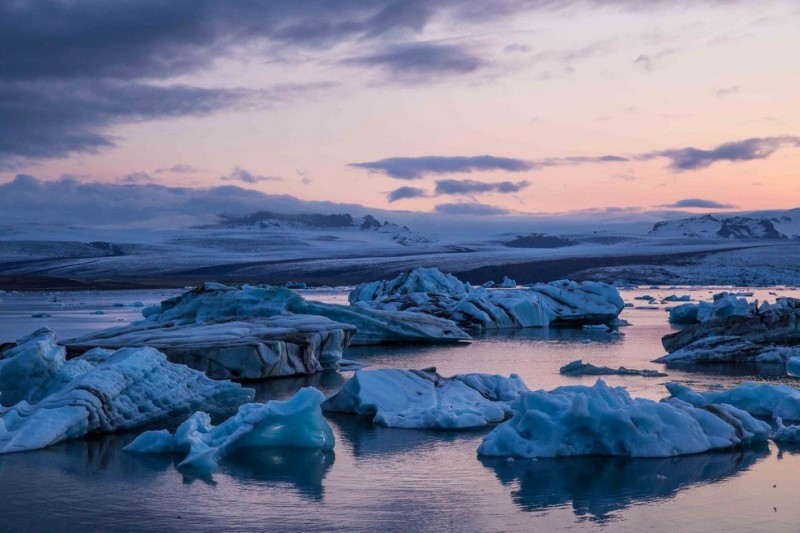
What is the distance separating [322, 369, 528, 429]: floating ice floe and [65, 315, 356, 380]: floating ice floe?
251cm

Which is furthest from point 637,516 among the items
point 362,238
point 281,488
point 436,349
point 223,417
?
point 362,238

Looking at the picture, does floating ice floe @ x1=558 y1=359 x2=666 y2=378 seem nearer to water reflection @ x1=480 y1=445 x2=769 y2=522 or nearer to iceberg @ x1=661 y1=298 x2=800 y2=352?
iceberg @ x1=661 y1=298 x2=800 y2=352

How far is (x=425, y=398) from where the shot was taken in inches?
370

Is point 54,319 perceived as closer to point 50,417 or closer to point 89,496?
point 50,417

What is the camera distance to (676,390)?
9297 millimetres

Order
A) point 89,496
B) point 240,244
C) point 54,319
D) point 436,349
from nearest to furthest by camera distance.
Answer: point 89,496 → point 436,349 → point 54,319 → point 240,244

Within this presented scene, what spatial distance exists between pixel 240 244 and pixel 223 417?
325 ft

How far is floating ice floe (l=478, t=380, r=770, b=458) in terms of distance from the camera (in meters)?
7.30

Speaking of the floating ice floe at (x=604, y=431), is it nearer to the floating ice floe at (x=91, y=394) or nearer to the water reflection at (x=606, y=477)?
the water reflection at (x=606, y=477)

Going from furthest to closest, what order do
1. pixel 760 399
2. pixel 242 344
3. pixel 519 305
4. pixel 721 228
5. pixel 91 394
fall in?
pixel 721 228
pixel 519 305
pixel 242 344
pixel 760 399
pixel 91 394

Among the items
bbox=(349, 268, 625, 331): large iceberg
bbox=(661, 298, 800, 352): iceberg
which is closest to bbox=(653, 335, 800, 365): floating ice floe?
bbox=(661, 298, 800, 352): iceberg

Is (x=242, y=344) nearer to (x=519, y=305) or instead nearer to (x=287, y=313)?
(x=287, y=313)

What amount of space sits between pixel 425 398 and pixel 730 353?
21.1 ft

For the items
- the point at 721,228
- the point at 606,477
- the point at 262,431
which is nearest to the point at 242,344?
the point at 262,431
